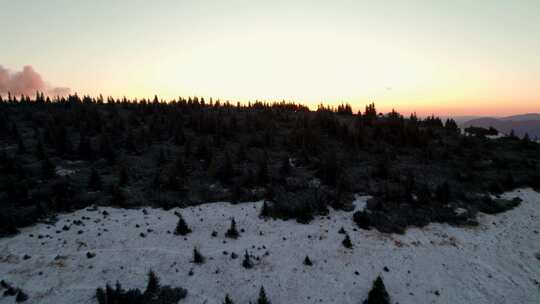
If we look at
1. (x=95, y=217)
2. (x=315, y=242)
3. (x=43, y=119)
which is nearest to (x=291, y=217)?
(x=315, y=242)

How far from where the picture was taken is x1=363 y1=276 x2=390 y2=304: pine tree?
40.9ft

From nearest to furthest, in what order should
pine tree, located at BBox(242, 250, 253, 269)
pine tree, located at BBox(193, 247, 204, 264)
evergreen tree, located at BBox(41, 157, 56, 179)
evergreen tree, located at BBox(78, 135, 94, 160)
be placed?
1. pine tree, located at BBox(242, 250, 253, 269)
2. pine tree, located at BBox(193, 247, 204, 264)
3. evergreen tree, located at BBox(41, 157, 56, 179)
4. evergreen tree, located at BBox(78, 135, 94, 160)

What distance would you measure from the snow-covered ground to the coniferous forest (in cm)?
162

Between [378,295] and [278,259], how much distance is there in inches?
205

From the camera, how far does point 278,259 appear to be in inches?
615

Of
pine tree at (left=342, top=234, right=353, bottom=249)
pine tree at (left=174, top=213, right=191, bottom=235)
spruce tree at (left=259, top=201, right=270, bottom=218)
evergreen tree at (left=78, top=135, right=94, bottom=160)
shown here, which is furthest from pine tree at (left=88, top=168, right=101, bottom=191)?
pine tree at (left=342, top=234, right=353, bottom=249)

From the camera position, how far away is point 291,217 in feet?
66.0

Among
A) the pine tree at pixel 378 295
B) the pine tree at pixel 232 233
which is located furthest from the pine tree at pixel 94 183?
the pine tree at pixel 378 295

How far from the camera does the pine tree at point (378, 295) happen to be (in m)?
12.5

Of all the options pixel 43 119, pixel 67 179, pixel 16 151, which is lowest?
pixel 67 179

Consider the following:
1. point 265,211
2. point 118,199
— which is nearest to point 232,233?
point 265,211

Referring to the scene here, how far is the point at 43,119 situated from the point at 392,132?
50.6 meters

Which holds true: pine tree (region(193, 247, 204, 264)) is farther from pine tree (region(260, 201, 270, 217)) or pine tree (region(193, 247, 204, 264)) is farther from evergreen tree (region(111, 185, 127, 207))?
evergreen tree (region(111, 185, 127, 207))

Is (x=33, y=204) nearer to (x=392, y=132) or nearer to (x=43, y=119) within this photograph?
(x=43, y=119)
